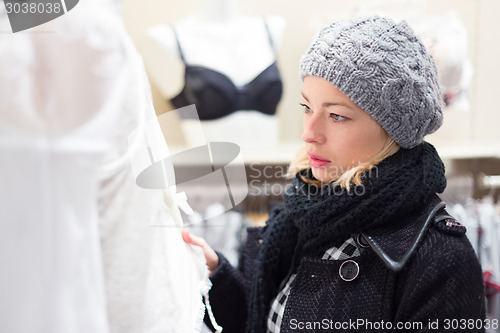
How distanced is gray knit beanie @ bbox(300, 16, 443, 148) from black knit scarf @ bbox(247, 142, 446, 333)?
0.07 meters

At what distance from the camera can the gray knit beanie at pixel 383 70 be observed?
2.72 ft

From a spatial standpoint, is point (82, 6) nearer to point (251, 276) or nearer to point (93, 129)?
point (93, 129)

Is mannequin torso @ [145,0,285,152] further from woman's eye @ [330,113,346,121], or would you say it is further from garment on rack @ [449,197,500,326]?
woman's eye @ [330,113,346,121]

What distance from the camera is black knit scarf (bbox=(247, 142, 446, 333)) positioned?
87 centimetres

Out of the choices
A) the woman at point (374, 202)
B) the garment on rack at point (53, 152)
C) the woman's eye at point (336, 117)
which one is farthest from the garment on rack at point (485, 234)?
the garment on rack at point (53, 152)

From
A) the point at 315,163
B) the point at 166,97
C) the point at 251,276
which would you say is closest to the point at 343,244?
the point at 315,163

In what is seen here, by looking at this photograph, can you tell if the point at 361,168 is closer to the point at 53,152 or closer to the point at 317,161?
the point at 317,161

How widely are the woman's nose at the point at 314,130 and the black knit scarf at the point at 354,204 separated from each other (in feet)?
0.33

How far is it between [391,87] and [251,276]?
0.58 m

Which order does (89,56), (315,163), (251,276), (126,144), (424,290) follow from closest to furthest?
1. (89,56)
2. (126,144)
3. (424,290)
4. (315,163)
5. (251,276)

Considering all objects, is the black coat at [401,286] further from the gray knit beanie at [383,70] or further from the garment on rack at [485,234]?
the garment on rack at [485,234]

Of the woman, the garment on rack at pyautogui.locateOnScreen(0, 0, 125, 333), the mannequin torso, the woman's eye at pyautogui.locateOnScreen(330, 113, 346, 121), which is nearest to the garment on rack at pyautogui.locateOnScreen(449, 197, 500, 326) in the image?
the mannequin torso

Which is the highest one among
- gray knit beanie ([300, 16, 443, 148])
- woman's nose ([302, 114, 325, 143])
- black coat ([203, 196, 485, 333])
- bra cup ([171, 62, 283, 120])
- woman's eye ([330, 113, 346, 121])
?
gray knit beanie ([300, 16, 443, 148])

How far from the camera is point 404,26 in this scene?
0.88 metres
